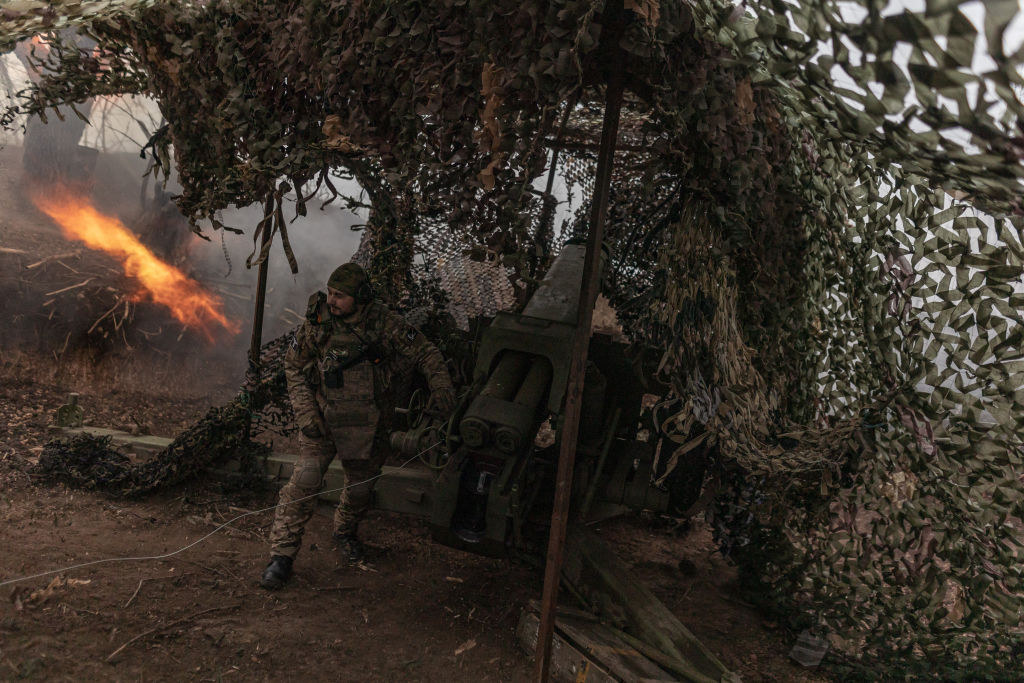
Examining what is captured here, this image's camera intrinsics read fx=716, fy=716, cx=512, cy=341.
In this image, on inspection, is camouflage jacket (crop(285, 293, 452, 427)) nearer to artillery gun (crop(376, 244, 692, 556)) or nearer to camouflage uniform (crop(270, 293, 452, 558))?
camouflage uniform (crop(270, 293, 452, 558))

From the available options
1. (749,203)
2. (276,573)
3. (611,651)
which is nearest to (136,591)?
(276,573)

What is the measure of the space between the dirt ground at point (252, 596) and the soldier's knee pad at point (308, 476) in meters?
0.64

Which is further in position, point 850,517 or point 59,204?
point 59,204

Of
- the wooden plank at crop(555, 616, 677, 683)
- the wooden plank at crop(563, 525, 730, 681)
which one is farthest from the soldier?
the wooden plank at crop(555, 616, 677, 683)

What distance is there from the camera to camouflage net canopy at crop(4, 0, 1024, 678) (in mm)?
3051

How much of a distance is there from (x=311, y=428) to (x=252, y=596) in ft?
3.81

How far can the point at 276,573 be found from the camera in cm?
484

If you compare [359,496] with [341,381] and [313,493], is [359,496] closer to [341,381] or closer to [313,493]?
[313,493]

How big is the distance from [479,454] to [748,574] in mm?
2707

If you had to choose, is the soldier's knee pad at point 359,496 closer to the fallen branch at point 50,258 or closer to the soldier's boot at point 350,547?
the soldier's boot at point 350,547

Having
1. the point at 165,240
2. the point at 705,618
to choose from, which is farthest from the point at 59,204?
the point at 705,618

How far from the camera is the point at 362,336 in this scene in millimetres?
5121

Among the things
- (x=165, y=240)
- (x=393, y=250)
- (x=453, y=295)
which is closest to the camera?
(x=393, y=250)

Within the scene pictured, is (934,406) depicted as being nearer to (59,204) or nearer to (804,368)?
(804,368)
